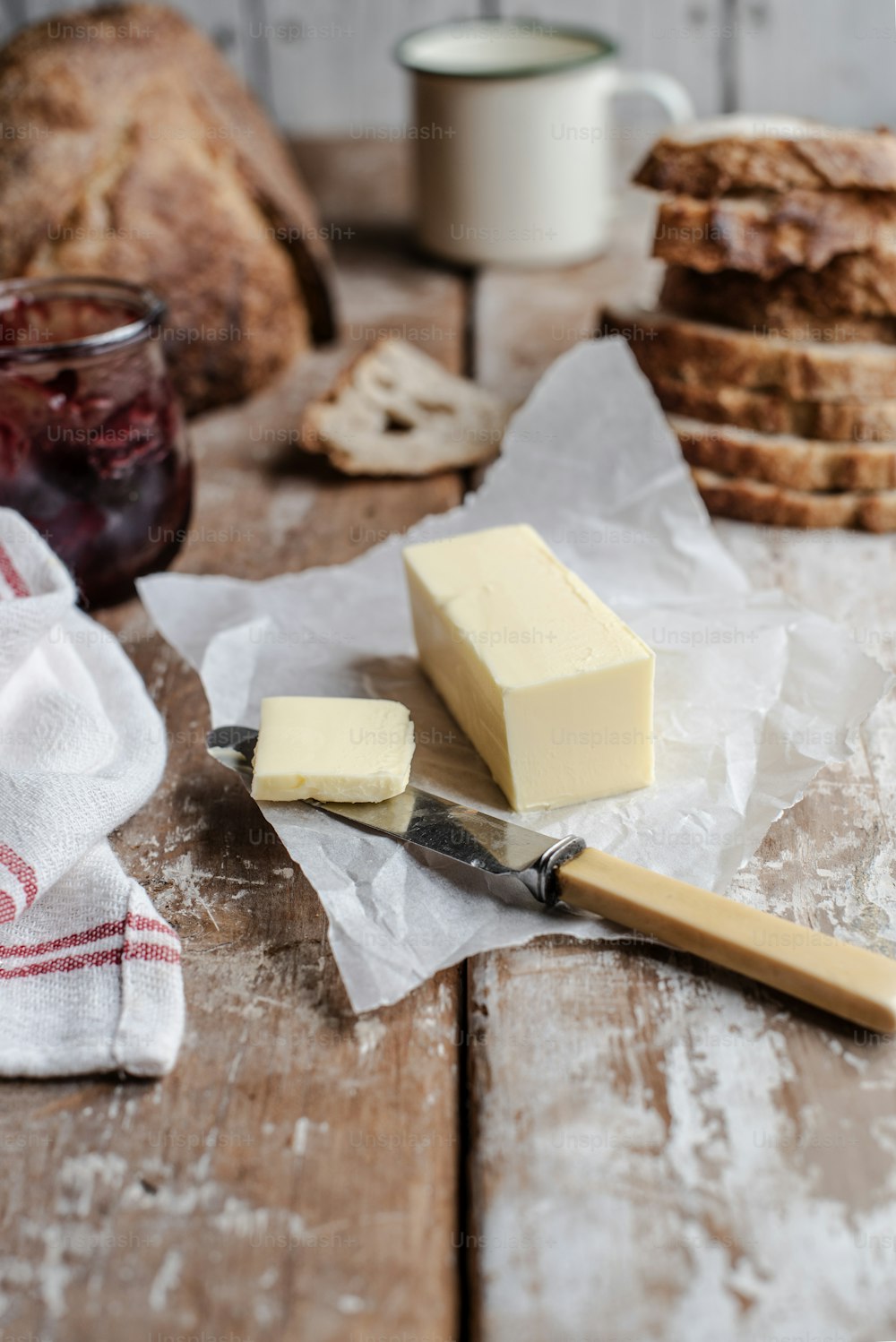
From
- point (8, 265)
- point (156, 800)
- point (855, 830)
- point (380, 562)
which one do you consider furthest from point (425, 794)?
point (8, 265)

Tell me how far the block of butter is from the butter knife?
8 centimetres

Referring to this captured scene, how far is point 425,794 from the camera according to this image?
1.28m

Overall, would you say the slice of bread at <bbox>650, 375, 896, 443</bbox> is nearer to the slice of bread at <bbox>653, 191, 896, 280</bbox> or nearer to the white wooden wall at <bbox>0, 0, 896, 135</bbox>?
the slice of bread at <bbox>653, 191, 896, 280</bbox>

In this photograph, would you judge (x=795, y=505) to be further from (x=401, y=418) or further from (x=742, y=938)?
(x=742, y=938)

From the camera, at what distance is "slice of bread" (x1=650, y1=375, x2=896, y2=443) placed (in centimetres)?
185

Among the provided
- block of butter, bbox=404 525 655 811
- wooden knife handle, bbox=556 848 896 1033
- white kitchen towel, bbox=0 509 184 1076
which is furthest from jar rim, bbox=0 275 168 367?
wooden knife handle, bbox=556 848 896 1033

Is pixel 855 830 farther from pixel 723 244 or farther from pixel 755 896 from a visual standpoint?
A: pixel 723 244

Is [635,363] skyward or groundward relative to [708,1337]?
skyward

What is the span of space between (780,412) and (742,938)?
3.59 feet

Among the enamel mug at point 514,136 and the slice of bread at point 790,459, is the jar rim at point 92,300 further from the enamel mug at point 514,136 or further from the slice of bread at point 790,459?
the enamel mug at point 514,136

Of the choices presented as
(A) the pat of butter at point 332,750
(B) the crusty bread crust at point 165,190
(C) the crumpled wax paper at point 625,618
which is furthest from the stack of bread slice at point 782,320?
(A) the pat of butter at point 332,750

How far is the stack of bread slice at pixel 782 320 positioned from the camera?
70.2 inches

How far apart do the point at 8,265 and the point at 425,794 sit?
1.26 metres

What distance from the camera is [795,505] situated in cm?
188
